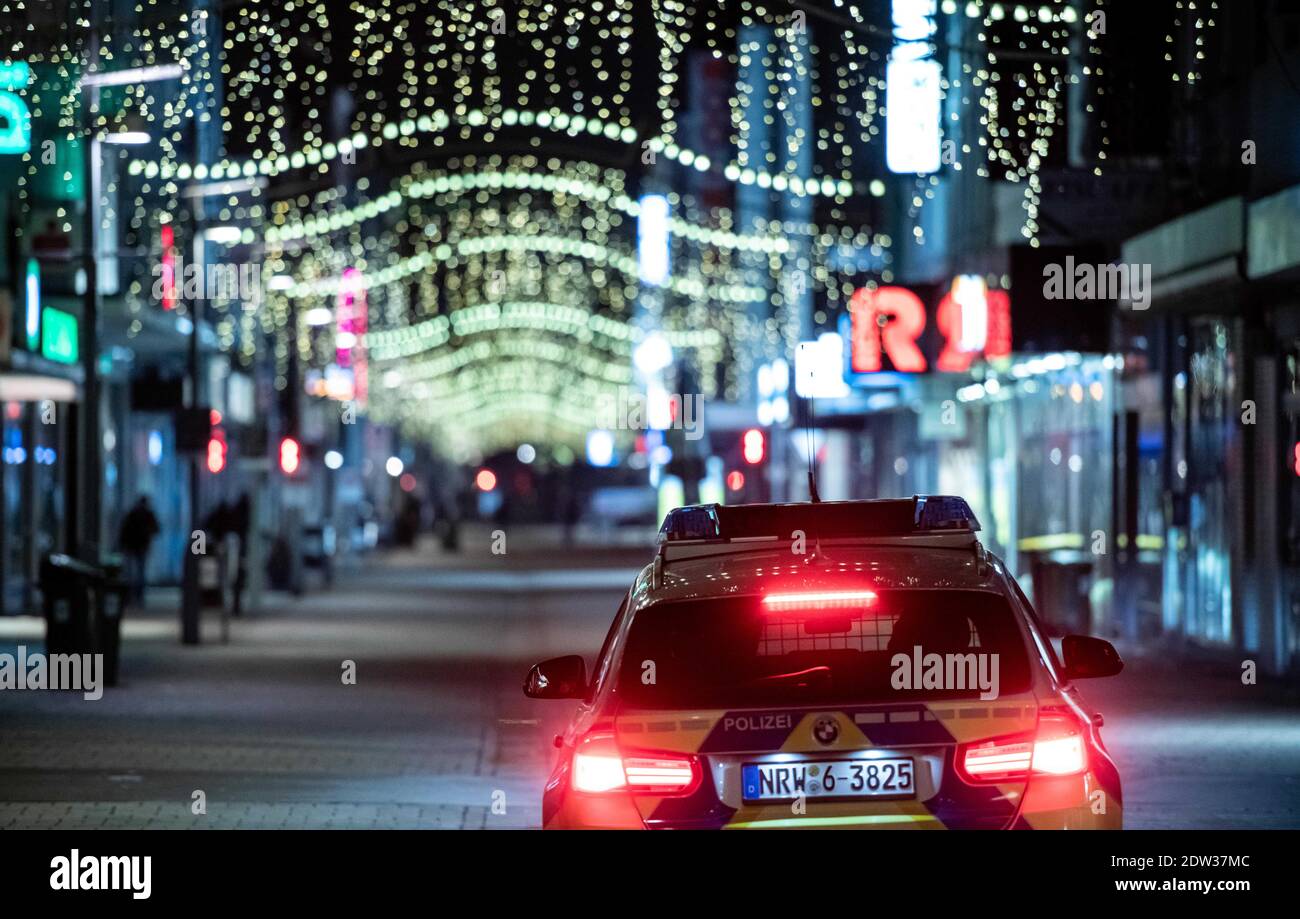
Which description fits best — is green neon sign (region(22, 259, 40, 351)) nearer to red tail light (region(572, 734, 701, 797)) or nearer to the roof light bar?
the roof light bar

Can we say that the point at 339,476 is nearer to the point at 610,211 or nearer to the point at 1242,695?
the point at 610,211

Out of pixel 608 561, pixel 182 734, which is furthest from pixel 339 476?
pixel 182 734

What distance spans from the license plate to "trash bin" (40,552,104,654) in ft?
51.4

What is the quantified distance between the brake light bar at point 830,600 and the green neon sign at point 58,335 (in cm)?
2040

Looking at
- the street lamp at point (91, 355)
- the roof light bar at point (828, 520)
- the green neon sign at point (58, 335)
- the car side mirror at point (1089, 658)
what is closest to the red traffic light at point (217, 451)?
the green neon sign at point (58, 335)

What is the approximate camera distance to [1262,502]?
23.8m

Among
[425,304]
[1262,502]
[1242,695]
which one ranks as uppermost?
[425,304]

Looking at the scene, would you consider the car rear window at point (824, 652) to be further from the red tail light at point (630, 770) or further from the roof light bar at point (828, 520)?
the roof light bar at point (828, 520)

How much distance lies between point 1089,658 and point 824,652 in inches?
57.0

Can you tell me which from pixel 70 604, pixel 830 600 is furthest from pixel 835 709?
pixel 70 604

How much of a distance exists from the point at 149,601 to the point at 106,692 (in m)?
19.1

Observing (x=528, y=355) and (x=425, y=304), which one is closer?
(x=425, y=304)

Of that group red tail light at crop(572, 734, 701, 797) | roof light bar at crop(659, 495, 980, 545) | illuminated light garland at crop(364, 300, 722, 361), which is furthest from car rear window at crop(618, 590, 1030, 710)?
illuminated light garland at crop(364, 300, 722, 361)
